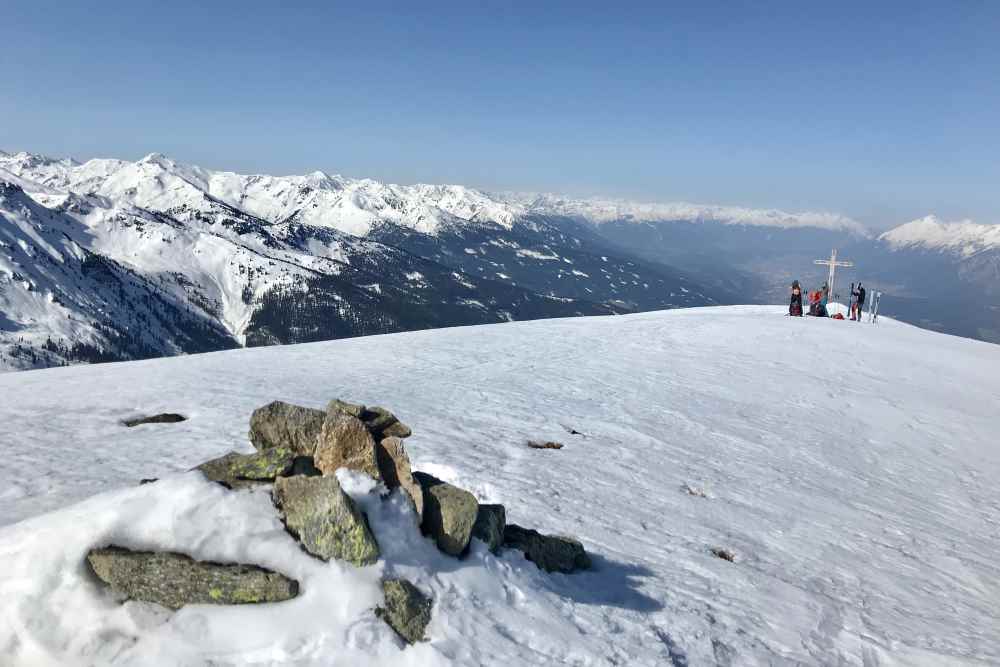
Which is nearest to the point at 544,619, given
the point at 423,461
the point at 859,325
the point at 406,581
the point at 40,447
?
the point at 406,581

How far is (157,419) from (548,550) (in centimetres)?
1225

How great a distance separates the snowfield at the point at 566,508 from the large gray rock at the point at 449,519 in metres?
0.27

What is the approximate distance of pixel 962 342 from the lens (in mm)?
43781

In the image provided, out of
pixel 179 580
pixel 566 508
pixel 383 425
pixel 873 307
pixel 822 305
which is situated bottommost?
pixel 566 508

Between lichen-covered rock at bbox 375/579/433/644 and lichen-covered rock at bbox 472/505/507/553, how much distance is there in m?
1.47

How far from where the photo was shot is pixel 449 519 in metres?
7.89

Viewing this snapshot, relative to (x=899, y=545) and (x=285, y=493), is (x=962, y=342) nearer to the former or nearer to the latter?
(x=899, y=545)

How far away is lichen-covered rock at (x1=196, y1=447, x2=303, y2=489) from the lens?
8.12 metres

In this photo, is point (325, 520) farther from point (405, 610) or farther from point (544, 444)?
point (544, 444)

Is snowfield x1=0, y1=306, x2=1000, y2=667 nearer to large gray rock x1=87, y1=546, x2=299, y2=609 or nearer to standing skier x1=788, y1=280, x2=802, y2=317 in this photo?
large gray rock x1=87, y1=546, x2=299, y2=609

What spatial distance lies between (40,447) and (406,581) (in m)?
11.7

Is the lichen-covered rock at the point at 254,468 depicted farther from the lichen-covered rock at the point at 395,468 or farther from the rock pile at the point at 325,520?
the lichen-covered rock at the point at 395,468

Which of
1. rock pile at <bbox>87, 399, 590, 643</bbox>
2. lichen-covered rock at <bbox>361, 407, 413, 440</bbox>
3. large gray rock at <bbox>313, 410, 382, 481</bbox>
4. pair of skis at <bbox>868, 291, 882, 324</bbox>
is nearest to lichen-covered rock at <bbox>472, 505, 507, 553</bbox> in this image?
rock pile at <bbox>87, 399, 590, 643</bbox>

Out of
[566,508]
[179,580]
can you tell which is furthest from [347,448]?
[566,508]
